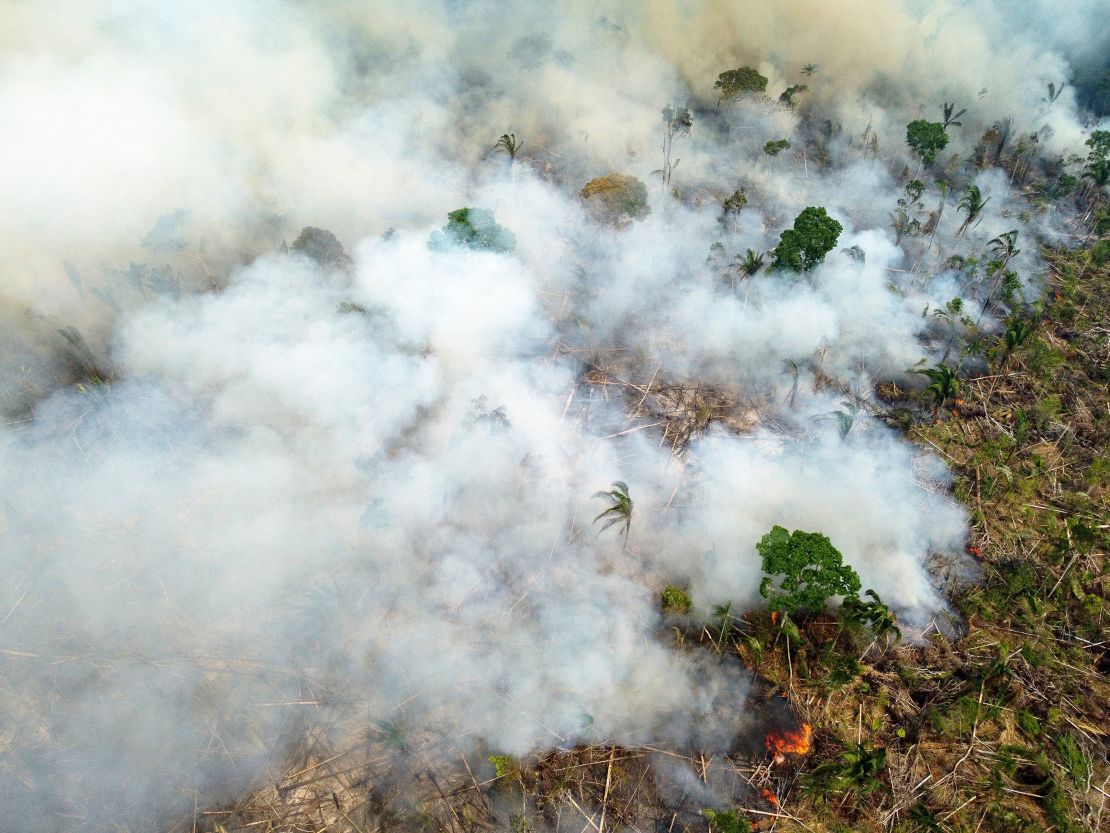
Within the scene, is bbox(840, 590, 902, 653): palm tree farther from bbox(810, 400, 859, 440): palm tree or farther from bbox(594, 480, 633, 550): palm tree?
bbox(810, 400, 859, 440): palm tree

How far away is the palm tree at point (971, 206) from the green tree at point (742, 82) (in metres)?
6.57

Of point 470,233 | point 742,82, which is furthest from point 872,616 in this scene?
point 742,82

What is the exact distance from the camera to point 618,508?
10.0 meters

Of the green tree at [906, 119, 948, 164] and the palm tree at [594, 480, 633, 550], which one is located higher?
the green tree at [906, 119, 948, 164]

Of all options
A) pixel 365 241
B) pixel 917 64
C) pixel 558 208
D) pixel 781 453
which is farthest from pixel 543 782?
pixel 917 64

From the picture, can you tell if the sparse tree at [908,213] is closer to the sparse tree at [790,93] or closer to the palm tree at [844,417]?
the sparse tree at [790,93]

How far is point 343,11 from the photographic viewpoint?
20.8 m

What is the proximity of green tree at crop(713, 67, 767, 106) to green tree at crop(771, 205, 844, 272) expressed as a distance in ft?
25.7

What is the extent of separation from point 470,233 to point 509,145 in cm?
456

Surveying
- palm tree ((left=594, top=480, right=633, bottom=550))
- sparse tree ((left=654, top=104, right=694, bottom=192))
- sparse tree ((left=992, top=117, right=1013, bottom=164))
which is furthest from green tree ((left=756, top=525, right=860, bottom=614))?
sparse tree ((left=992, top=117, right=1013, bottom=164))

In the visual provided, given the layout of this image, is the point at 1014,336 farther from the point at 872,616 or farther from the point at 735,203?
the point at 872,616

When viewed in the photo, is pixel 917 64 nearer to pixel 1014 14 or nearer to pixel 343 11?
pixel 1014 14

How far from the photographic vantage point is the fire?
27.6 feet

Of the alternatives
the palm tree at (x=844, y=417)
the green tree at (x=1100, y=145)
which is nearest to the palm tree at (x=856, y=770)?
the palm tree at (x=844, y=417)
